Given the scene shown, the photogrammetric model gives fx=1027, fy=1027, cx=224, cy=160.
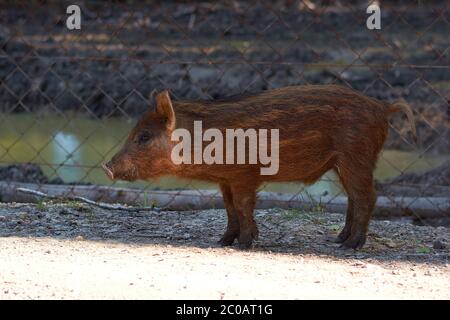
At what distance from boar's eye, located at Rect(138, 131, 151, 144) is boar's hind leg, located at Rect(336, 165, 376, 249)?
1.11 meters

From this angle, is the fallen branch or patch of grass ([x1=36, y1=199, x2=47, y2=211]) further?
the fallen branch

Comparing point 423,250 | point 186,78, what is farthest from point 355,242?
point 186,78

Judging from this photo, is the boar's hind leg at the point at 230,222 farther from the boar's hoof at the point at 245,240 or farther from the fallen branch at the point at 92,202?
the fallen branch at the point at 92,202

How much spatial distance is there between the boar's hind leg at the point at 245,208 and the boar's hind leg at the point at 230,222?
0.14 metres

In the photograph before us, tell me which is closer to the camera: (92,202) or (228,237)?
(228,237)

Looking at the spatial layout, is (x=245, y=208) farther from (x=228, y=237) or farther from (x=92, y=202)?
(x=92, y=202)

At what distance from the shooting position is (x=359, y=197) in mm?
5840

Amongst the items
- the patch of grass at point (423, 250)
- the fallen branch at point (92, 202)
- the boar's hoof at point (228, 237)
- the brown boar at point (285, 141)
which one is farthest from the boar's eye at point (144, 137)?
the patch of grass at point (423, 250)

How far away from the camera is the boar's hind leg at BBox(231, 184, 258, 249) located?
576 centimetres

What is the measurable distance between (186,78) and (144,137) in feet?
23.8

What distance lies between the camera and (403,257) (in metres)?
5.63

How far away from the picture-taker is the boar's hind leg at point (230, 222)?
592cm

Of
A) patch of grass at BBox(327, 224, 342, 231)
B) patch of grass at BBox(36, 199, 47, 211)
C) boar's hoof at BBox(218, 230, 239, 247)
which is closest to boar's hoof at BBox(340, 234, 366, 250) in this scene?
patch of grass at BBox(327, 224, 342, 231)

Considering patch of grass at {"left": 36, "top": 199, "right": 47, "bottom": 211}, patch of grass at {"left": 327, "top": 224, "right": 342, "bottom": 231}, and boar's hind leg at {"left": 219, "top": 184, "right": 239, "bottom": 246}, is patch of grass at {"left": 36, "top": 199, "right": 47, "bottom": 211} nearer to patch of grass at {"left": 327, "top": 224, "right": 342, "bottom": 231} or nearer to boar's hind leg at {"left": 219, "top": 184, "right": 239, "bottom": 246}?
boar's hind leg at {"left": 219, "top": 184, "right": 239, "bottom": 246}
